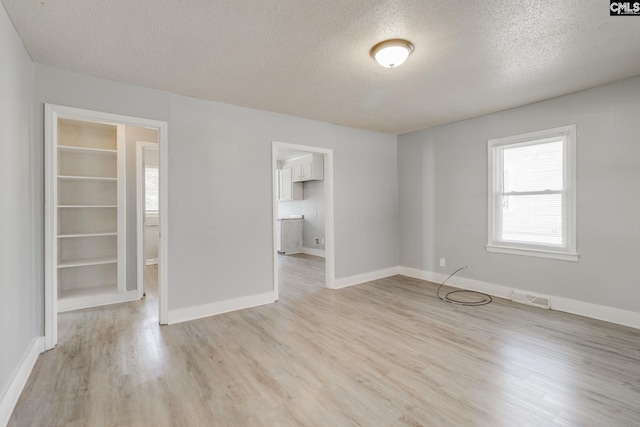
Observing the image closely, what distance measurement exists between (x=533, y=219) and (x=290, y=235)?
5343 mm

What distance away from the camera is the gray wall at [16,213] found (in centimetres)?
188

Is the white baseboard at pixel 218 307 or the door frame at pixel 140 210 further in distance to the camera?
the door frame at pixel 140 210

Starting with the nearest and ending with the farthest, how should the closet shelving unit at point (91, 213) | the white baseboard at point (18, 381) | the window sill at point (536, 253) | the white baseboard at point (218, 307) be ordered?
1. the white baseboard at point (18, 381)
2. the white baseboard at point (218, 307)
3. the window sill at point (536, 253)
4. the closet shelving unit at point (91, 213)

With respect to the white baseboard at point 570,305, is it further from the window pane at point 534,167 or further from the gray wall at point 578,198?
the window pane at point 534,167

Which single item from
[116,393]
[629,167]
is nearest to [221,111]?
[116,393]

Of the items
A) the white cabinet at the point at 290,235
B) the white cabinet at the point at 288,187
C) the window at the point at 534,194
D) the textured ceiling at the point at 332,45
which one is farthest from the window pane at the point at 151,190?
the window at the point at 534,194

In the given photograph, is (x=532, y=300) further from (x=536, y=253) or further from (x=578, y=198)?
(x=578, y=198)

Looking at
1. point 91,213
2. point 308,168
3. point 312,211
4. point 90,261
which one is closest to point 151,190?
point 91,213

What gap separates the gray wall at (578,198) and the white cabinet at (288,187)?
11.0 ft

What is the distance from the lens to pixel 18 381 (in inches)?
80.4

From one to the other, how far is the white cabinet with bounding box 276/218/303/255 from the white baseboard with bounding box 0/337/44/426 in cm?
541

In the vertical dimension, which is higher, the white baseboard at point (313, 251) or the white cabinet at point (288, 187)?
the white cabinet at point (288, 187)

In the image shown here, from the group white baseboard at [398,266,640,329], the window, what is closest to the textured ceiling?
the window

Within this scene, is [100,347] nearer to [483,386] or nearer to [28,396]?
[28,396]
